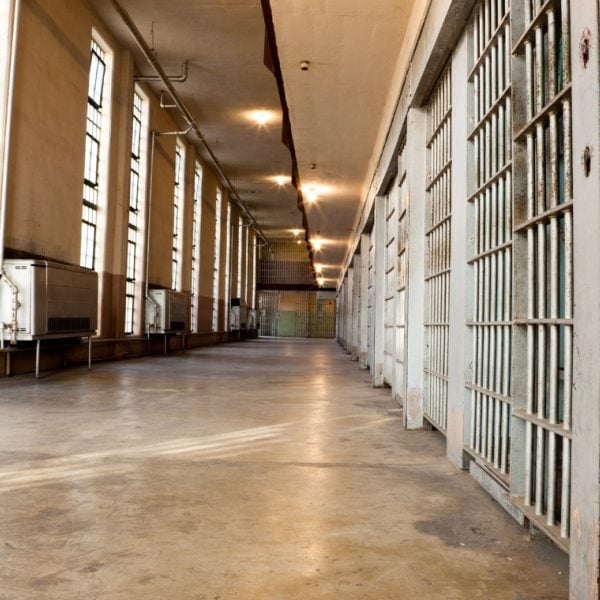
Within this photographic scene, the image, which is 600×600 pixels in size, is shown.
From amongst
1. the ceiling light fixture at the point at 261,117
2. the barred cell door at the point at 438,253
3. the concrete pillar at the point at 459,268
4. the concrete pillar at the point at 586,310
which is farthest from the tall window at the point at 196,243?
the concrete pillar at the point at 586,310

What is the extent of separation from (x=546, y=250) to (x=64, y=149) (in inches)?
438

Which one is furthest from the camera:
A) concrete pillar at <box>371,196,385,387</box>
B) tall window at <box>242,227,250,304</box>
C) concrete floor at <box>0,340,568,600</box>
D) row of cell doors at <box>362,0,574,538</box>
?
tall window at <box>242,227,250,304</box>

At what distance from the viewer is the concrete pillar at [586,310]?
1.99 m

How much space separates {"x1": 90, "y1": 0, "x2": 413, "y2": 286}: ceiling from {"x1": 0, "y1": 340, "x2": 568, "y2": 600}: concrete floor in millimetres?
4428

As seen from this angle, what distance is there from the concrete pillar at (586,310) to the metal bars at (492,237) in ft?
4.19

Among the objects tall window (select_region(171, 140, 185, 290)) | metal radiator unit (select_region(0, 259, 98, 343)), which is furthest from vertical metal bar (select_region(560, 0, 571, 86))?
tall window (select_region(171, 140, 185, 290))

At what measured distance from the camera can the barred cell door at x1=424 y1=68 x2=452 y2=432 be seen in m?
5.27

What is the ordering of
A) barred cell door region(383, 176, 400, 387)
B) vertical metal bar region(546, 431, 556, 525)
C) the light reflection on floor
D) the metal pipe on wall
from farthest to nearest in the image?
1. the metal pipe on wall
2. barred cell door region(383, 176, 400, 387)
3. the light reflection on floor
4. vertical metal bar region(546, 431, 556, 525)

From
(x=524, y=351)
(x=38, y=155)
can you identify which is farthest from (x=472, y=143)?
(x=38, y=155)

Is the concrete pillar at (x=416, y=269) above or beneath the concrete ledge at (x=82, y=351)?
above

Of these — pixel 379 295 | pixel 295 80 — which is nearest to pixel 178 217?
pixel 379 295

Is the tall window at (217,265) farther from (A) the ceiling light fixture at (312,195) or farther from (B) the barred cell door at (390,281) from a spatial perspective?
(B) the barred cell door at (390,281)

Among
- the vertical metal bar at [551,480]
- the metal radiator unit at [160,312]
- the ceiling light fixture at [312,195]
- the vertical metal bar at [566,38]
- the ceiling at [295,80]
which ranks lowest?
the vertical metal bar at [551,480]

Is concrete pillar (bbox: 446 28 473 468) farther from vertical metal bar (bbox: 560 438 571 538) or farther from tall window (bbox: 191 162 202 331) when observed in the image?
tall window (bbox: 191 162 202 331)
